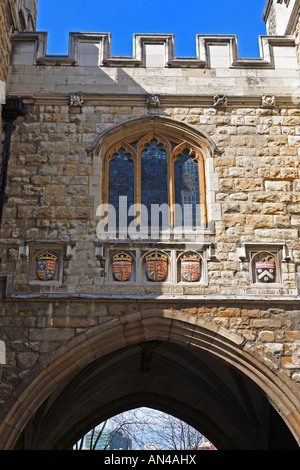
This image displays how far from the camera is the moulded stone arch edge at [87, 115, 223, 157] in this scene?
9755 mm

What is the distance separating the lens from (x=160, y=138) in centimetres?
1002

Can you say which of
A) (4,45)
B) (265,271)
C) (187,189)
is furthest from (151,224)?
(4,45)

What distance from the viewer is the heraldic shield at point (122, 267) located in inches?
346

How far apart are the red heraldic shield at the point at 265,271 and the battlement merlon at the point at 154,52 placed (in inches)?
142

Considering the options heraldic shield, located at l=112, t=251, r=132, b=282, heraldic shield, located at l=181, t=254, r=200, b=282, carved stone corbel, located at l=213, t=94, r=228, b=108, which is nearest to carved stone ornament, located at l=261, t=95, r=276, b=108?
carved stone corbel, located at l=213, t=94, r=228, b=108

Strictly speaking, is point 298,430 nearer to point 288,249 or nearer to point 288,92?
point 288,249

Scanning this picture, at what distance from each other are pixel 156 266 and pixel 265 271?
5.19ft

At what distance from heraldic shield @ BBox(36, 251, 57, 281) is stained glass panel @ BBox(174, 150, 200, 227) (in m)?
2.03

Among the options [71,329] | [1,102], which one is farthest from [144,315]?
[1,102]

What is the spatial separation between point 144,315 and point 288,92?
178 inches

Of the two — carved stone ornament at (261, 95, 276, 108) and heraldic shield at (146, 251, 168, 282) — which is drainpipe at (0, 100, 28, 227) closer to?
heraldic shield at (146, 251, 168, 282)

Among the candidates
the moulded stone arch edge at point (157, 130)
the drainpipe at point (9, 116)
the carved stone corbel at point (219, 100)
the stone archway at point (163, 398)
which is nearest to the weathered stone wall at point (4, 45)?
the drainpipe at point (9, 116)

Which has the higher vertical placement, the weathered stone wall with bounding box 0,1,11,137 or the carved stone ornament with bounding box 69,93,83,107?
the weathered stone wall with bounding box 0,1,11,137

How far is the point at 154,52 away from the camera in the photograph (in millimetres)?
10531
